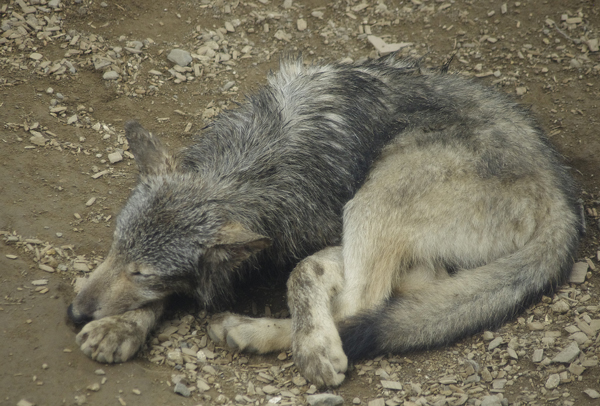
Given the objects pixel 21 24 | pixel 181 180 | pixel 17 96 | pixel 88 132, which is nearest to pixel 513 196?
pixel 181 180

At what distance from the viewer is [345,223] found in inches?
163

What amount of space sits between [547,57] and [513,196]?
2714mm

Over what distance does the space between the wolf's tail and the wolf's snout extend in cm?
165

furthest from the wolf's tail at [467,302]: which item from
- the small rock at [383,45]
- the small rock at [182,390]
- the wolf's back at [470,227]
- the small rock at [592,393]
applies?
the small rock at [383,45]

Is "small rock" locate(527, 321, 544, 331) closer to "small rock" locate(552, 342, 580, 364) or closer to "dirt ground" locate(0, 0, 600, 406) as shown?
"dirt ground" locate(0, 0, 600, 406)

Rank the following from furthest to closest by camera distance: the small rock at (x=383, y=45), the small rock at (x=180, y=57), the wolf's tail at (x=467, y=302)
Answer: the small rock at (x=383, y=45) → the small rock at (x=180, y=57) → the wolf's tail at (x=467, y=302)

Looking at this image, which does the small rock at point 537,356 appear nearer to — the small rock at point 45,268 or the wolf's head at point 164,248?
the wolf's head at point 164,248

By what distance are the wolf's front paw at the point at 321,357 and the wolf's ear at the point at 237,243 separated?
65 cm

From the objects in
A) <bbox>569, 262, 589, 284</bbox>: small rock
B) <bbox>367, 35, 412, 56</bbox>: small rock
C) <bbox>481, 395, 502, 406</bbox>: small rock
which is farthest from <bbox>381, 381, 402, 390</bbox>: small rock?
<bbox>367, 35, 412, 56</bbox>: small rock

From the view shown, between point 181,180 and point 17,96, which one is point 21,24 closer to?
point 17,96

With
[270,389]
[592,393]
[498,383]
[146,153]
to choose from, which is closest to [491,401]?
[498,383]

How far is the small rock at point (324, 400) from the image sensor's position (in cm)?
333

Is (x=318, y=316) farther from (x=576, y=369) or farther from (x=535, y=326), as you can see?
(x=576, y=369)

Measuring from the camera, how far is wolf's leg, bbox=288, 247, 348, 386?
3.50m
